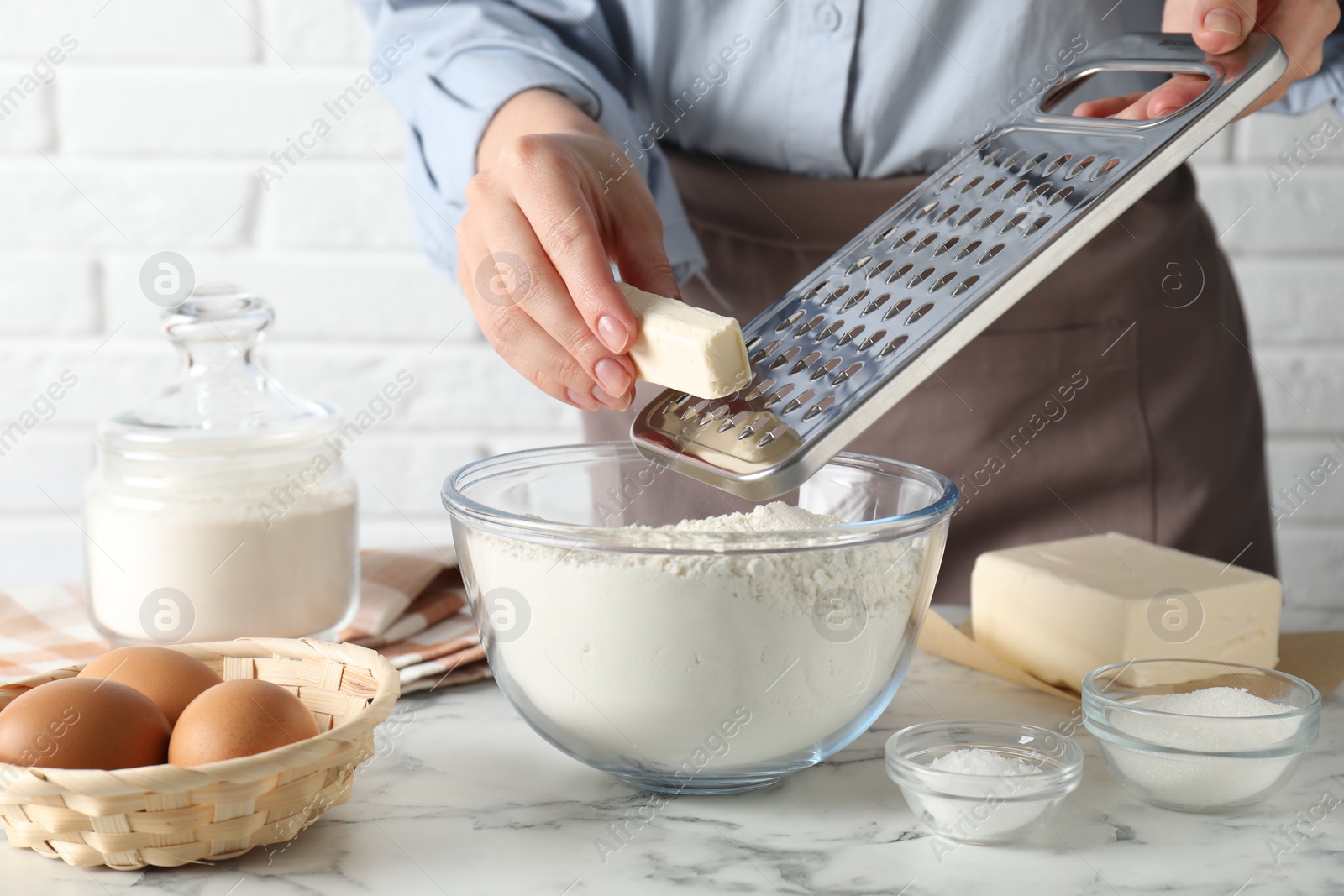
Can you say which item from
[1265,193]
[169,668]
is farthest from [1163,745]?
[1265,193]

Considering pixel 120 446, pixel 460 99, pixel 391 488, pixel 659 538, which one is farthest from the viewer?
pixel 391 488

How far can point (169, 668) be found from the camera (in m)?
0.66

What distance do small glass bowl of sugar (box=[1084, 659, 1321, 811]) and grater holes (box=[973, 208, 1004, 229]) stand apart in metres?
0.27

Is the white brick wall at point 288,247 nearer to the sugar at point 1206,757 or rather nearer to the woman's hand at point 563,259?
the woman's hand at point 563,259

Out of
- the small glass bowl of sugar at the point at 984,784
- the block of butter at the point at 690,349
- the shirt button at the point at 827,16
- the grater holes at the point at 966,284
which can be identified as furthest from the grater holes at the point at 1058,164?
the shirt button at the point at 827,16

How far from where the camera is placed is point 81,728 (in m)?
0.58

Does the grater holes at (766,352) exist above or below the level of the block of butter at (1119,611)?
above

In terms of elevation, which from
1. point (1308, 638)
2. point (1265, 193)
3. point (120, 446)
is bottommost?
point (1308, 638)

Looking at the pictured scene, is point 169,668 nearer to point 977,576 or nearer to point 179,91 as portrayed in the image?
point 977,576

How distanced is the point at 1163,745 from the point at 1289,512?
1183 millimetres

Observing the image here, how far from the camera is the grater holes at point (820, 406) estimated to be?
606 millimetres

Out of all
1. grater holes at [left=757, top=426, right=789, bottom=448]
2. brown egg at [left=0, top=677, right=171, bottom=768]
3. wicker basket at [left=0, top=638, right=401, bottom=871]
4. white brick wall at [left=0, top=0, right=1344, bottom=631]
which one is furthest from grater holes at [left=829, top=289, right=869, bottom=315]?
white brick wall at [left=0, top=0, right=1344, bottom=631]

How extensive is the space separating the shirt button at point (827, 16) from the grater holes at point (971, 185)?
1.35ft

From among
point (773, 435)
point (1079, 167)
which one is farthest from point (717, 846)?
point (1079, 167)
